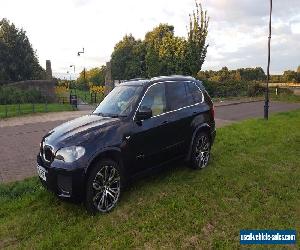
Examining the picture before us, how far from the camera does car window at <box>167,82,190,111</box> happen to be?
6480mm

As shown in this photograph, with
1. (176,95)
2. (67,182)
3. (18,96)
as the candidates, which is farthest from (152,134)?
(18,96)

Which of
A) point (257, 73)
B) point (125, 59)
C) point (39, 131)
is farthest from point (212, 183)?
point (257, 73)

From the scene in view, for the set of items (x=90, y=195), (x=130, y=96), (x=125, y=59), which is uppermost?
(x=125, y=59)

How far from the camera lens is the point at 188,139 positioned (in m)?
6.79

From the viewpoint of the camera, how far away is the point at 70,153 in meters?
4.80

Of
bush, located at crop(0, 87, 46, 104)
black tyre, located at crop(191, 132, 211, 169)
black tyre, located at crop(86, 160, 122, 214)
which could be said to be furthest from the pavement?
bush, located at crop(0, 87, 46, 104)

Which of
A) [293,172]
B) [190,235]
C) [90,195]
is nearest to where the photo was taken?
[190,235]

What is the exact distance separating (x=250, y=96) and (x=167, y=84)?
27.1 meters

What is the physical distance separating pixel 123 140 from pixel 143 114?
1.96 ft

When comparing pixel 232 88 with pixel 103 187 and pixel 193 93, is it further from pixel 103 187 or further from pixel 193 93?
pixel 103 187

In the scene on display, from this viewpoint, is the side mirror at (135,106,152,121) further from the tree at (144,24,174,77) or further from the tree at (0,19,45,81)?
the tree at (144,24,174,77)

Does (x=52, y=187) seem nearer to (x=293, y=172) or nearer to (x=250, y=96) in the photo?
(x=293, y=172)

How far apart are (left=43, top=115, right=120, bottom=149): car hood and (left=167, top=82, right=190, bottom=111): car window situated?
144 centimetres

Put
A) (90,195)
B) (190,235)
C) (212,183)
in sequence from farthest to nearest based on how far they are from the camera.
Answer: (212,183) → (90,195) → (190,235)
